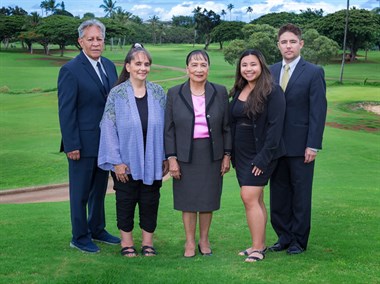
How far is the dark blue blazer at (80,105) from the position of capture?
6.09 meters

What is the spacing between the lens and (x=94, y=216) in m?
6.79

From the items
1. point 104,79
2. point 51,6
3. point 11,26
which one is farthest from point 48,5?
point 104,79

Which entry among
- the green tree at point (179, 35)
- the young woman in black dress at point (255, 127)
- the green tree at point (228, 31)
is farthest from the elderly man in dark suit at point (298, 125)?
the green tree at point (179, 35)

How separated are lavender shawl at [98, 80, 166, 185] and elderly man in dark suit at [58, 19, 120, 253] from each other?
340 mm

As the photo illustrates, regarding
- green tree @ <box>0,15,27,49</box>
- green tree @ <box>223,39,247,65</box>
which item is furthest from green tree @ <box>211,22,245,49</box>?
green tree @ <box>223,39,247,65</box>

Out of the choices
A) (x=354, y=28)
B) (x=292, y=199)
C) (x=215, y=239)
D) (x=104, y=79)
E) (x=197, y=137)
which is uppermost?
(x=354, y=28)

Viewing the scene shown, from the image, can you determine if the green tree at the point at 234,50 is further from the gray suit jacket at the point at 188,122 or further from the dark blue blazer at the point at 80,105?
the gray suit jacket at the point at 188,122

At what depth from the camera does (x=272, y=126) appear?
18.5ft

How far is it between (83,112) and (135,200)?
3.65 feet

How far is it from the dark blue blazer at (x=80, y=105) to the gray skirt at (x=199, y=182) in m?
1.07

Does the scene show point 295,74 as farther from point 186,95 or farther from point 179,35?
point 179,35

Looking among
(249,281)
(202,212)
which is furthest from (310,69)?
(249,281)

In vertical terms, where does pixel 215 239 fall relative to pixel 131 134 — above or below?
below

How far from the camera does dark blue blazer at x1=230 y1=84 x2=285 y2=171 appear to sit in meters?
5.65
